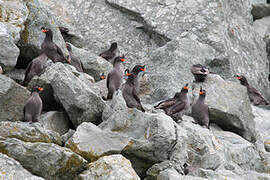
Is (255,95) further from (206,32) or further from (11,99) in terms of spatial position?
(11,99)

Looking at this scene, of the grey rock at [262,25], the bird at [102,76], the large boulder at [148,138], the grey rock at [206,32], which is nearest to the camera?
the large boulder at [148,138]

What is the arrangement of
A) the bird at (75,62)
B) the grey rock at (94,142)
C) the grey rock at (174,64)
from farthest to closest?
the grey rock at (174,64)
the bird at (75,62)
the grey rock at (94,142)

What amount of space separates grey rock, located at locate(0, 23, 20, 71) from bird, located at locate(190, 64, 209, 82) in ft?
22.2

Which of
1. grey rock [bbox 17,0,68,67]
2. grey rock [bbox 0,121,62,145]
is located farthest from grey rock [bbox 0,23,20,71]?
grey rock [bbox 0,121,62,145]

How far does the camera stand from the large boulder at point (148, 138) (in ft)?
31.6

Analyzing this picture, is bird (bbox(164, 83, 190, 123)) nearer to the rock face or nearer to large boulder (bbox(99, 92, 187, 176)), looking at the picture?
large boulder (bbox(99, 92, 187, 176))

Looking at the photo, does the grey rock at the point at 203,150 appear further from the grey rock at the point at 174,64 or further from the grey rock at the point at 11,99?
the grey rock at the point at 11,99

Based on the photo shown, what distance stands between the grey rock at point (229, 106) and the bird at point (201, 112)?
0.36 m

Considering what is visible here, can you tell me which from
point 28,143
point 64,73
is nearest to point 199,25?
point 64,73

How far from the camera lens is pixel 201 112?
47.2ft

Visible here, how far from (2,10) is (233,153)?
330 inches

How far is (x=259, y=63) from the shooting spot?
21797 mm

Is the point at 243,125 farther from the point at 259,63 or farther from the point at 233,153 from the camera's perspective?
the point at 259,63

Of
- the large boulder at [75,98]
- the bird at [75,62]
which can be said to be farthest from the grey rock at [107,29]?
the large boulder at [75,98]
